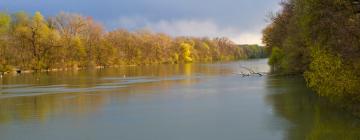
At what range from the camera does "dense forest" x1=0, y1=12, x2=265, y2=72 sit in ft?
204

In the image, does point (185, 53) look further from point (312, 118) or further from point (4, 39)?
point (312, 118)

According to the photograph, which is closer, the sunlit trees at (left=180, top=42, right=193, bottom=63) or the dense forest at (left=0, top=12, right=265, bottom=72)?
the dense forest at (left=0, top=12, right=265, bottom=72)

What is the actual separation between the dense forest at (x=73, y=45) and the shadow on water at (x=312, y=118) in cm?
4551

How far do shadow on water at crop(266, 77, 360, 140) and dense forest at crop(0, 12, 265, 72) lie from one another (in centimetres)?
4551

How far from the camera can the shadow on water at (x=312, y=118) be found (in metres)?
13.2

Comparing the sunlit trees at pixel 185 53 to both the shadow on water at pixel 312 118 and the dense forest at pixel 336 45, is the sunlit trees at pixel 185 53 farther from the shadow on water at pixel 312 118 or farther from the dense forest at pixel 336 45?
the dense forest at pixel 336 45

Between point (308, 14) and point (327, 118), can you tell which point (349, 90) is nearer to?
point (327, 118)

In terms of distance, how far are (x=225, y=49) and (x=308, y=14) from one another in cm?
12571

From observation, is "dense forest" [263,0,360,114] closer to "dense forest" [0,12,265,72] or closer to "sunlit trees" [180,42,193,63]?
"dense forest" [0,12,265,72]

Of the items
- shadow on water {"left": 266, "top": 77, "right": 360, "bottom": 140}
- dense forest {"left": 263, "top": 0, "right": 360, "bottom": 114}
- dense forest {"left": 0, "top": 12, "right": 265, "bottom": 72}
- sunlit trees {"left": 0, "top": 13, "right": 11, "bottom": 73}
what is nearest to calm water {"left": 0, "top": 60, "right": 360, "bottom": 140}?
shadow on water {"left": 266, "top": 77, "right": 360, "bottom": 140}

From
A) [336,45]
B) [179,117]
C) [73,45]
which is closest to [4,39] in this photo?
[73,45]

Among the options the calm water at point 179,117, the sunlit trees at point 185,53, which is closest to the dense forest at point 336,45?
the calm water at point 179,117

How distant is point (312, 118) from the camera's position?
16047mm

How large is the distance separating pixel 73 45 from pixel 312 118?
2315 inches
